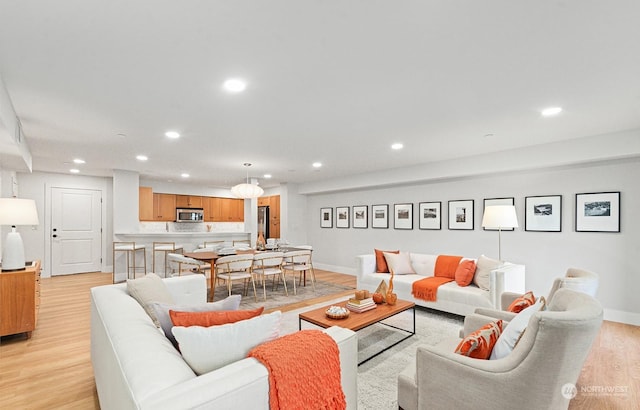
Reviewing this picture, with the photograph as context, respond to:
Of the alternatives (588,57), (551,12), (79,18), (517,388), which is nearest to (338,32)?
(551,12)

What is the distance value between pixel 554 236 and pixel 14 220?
22.3ft

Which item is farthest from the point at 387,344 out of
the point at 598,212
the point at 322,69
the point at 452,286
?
the point at 598,212

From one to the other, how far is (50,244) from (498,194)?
9.29m

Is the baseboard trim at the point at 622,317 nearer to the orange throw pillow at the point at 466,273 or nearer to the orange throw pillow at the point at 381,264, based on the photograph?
A: the orange throw pillow at the point at 466,273

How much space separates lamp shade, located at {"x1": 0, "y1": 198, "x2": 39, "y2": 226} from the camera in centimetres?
329

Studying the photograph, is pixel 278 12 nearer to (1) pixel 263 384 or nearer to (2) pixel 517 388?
(1) pixel 263 384

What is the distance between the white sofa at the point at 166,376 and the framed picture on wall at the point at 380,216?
17.4 feet

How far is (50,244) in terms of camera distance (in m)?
7.03

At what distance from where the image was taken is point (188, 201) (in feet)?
29.5

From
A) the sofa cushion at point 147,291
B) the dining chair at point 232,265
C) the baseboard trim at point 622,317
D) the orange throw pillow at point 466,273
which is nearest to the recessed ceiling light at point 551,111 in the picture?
the orange throw pillow at point 466,273

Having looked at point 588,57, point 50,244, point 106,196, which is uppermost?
point 588,57

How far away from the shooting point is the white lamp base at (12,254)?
3.44m

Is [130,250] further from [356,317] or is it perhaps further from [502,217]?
[502,217]

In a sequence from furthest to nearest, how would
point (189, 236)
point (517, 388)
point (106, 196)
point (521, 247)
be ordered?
point (106, 196) < point (189, 236) < point (521, 247) < point (517, 388)
